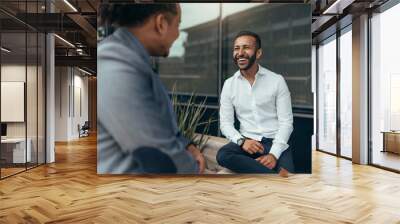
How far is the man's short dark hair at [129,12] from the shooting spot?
641 cm

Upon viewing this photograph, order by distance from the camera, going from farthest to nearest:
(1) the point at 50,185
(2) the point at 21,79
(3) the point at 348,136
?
(3) the point at 348,136 < (2) the point at 21,79 < (1) the point at 50,185

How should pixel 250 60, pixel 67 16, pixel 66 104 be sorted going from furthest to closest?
pixel 66 104, pixel 67 16, pixel 250 60

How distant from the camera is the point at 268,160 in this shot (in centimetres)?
646

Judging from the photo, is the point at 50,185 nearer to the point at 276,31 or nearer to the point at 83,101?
the point at 276,31

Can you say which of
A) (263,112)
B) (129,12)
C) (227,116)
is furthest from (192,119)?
(129,12)

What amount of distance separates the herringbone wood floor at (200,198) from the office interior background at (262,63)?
843mm

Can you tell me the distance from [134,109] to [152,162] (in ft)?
2.94

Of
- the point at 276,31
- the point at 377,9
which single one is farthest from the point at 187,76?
the point at 377,9

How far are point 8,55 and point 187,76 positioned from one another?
2.98 m

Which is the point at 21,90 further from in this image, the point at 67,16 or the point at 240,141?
the point at 240,141

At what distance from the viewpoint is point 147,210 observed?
4309mm

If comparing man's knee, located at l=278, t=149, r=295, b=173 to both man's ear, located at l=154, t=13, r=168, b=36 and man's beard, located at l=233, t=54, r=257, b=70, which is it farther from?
man's ear, located at l=154, t=13, r=168, b=36

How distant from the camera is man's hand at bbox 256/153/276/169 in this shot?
6.46 m

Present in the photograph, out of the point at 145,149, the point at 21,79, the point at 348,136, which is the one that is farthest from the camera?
the point at 348,136
